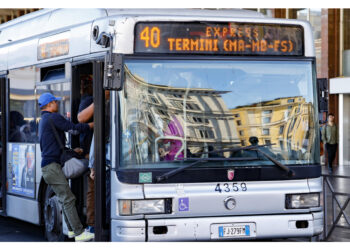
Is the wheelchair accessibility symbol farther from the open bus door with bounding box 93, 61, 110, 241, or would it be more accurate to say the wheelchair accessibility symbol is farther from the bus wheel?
the bus wheel

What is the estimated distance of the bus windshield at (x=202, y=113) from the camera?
761 cm

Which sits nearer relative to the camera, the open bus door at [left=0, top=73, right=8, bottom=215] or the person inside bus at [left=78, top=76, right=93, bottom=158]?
the person inside bus at [left=78, top=76, right=93, bottom=158]

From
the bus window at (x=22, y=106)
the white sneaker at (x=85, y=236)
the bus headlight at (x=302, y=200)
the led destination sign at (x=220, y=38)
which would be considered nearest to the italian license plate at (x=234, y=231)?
the bus headlight at (x=302, y=200)

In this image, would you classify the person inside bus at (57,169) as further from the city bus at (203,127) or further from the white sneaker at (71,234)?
the city bus at (203,127)

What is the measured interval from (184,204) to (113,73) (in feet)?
4.72

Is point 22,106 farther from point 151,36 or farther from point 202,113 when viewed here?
point 202,113

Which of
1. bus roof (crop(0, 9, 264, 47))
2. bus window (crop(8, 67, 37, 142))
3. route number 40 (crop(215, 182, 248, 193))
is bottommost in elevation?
route number 40 (crop(215, 182, 248, 193))

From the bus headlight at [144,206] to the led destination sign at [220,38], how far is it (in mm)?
1458

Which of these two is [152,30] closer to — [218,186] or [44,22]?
[218,186]

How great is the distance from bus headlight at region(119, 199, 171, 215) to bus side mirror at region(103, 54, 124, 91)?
111 centimetres

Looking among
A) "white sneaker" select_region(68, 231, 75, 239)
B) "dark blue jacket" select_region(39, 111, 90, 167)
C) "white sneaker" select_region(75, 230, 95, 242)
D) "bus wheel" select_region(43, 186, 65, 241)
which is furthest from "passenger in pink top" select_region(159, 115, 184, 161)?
"bus wheel" select_region(43, 186, 65, 241)

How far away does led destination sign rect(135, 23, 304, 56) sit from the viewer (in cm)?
777

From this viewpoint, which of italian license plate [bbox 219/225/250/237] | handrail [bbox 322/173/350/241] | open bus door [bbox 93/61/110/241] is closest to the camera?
italian license plate [bbox 219/225/250/237]

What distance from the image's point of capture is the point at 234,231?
7734 mm
